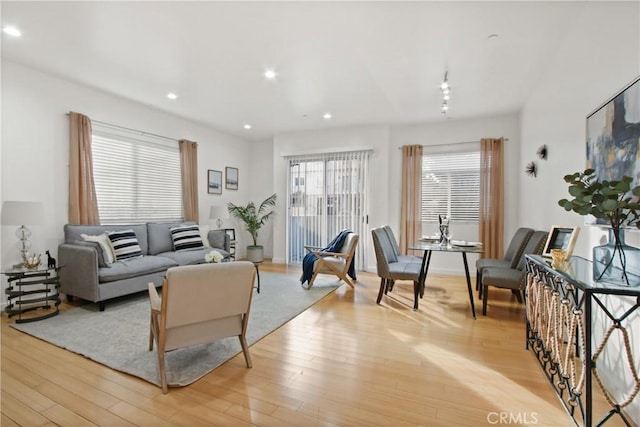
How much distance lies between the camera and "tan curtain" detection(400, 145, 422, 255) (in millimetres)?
5398

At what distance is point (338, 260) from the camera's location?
14.4 feet

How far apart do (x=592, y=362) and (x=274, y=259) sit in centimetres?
560

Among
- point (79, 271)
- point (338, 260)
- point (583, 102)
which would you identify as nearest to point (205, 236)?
point (79, 271)

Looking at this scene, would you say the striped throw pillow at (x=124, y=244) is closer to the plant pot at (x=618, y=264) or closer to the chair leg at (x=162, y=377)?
the chair leg at (x=162, y=377)

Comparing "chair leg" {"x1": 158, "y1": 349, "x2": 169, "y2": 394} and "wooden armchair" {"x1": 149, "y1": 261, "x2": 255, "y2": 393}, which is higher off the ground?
"wooden armchair" {"x1": 149, "y1": 261, "x2": 255, "y2": 393}

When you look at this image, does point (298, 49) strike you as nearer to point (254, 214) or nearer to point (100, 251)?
point (100, 251)

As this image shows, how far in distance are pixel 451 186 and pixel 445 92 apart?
1962mm

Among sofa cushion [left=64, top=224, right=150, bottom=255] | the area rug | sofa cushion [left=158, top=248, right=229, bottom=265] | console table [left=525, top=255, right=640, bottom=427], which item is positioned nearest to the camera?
console table [left=525, top=255, right=640, bottom=427]

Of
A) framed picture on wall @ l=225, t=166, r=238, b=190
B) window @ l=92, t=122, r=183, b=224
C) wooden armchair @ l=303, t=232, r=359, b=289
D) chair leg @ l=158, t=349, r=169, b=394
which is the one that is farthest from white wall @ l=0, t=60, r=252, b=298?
wooden armchair @ l=303, t=232, r=359, b=289

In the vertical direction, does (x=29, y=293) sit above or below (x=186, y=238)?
below

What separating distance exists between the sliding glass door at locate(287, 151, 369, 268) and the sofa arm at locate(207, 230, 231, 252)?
144cm

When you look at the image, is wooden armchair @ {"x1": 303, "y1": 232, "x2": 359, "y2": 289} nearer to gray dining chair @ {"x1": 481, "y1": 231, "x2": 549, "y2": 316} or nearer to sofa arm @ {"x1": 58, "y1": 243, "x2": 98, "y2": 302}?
gray dining chair @ {"x1": 481, "y1": 231, "x2": 549, "y2": 316}

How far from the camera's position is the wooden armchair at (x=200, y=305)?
190cm

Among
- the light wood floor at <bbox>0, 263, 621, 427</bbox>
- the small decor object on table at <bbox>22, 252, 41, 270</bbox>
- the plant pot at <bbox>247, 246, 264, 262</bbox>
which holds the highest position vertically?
the small decor object on table at <bbox>22, 252, 41, 270</bbox>
